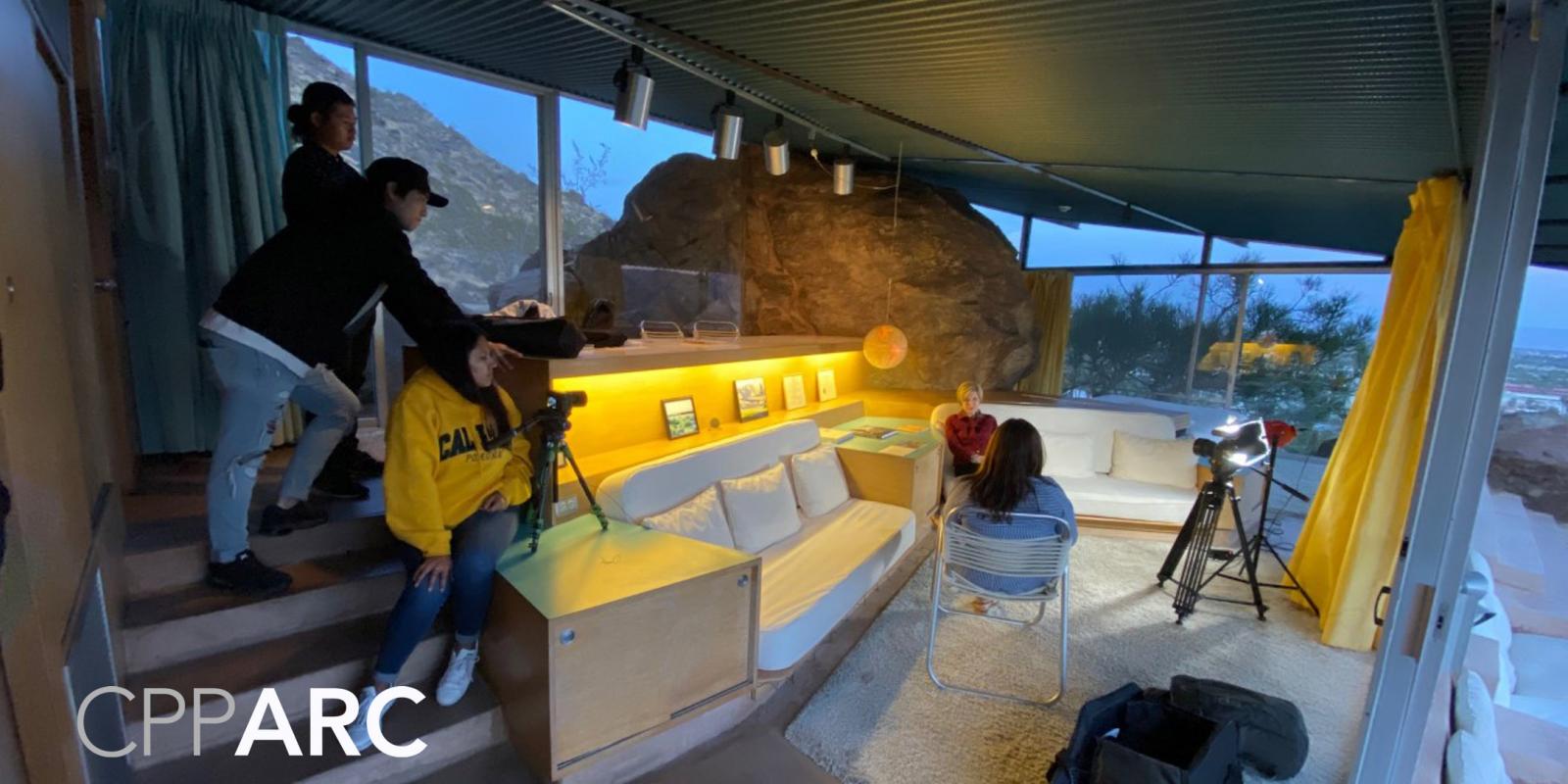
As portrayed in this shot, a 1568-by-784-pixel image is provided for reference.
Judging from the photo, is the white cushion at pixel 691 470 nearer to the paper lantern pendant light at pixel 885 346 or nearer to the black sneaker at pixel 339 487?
the black sneaker at pixel 339 487

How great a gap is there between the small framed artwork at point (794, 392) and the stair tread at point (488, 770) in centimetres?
256

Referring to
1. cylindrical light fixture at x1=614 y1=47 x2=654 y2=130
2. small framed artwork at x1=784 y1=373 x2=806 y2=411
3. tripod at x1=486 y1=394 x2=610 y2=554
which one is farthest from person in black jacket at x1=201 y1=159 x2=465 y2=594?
small framed artwork at x1=784 y1=373 x2=806 y2=411

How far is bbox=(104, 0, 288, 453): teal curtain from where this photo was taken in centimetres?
242

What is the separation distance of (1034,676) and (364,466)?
3108mm

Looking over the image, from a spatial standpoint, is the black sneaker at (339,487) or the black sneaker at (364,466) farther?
the black sneaker at (364,466)

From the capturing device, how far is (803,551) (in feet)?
9.50

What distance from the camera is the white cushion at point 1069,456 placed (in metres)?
4.53

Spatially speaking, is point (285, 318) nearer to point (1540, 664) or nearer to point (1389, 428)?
point (1389, 428)

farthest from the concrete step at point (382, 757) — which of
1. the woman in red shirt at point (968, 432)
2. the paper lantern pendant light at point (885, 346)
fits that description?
the paper lantern pendant light at point (885, 346)

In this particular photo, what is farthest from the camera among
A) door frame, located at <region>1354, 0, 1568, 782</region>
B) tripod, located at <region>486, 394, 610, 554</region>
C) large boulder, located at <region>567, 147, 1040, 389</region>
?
large boulder, located at <region>567, 147, 1040, 389</region>

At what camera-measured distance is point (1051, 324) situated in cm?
613

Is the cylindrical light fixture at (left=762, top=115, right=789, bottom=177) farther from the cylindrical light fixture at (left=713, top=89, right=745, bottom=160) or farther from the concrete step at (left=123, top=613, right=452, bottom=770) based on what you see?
the concrete step at (left=123, top=613, right=452, bottom=770)

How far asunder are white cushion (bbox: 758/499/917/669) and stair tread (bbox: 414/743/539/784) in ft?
2.59

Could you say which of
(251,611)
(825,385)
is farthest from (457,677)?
(825,385)
